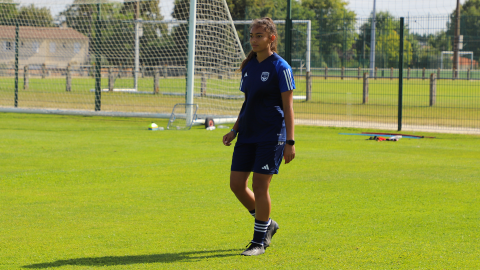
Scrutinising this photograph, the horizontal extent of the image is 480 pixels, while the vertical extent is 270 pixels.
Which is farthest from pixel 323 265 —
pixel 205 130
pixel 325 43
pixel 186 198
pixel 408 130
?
pixel 325 43

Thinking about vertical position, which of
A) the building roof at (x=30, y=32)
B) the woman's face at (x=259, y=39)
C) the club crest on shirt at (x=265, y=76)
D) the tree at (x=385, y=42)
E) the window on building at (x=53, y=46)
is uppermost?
the building roof at (x=30, y=32)

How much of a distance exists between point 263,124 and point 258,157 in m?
0.27

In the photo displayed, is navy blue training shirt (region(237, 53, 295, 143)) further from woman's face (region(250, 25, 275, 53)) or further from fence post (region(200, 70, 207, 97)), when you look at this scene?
fence post (region(200, 70, 207, 97))

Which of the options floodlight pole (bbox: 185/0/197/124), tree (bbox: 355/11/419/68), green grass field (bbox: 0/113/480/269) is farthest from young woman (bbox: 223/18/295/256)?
tree (bbox: 355/11/419/68)

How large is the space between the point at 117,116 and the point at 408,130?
8.81 meters

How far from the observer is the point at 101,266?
4.46 m

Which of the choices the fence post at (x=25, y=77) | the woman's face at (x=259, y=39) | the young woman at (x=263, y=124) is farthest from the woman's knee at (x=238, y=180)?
the fence post at (x=25, y=77)

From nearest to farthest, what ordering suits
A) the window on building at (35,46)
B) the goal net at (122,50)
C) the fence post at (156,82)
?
the goal net at (122,50), the window on building at (35,46), the fence post at (156,82)

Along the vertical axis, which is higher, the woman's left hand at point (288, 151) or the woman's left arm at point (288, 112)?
the woman's left arm at point (288, 112)

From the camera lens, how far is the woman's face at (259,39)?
479 cm

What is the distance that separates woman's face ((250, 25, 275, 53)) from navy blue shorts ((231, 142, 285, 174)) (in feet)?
2.53

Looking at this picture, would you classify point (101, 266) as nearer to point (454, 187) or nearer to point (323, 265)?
point (323, 265)

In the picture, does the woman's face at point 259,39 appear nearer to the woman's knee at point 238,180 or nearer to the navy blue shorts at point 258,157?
the navy blue shorts at point 258,157

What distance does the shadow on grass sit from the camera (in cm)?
452
